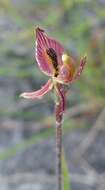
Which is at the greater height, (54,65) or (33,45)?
(33,45)

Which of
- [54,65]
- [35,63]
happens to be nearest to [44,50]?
[54,65]

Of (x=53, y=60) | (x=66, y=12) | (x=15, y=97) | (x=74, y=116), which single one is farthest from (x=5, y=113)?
(x=53, y=60)

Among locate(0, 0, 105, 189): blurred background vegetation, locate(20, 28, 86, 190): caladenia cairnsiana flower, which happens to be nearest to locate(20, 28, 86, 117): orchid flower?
locate(20, 28, 86, 190): caladenia cairnsiana flower

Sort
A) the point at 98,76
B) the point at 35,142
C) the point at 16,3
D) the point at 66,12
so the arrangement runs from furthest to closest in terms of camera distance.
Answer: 1. the point at 16,3
2. the point at 66,12
3. the point at 98,76
4. the point at 35,142

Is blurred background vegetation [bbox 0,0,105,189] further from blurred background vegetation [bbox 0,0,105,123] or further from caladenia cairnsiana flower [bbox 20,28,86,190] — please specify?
caladenia cairnsiana flower [bbox 20,28,86,190]

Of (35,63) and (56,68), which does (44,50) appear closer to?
(56,68)

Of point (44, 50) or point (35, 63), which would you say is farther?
point (35, 63)

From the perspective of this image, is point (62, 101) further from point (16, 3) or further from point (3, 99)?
point (16, 3)

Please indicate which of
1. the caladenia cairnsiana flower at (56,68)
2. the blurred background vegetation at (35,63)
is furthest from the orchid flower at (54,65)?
the blurred background vegetation at (35,63)
